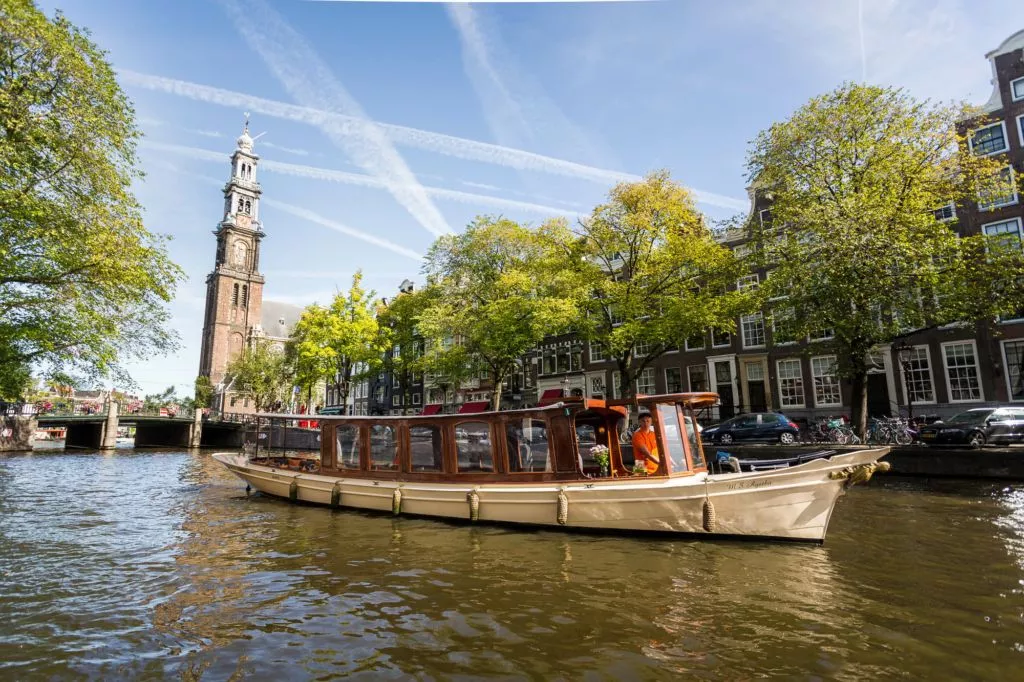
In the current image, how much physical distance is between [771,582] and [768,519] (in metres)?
2.33

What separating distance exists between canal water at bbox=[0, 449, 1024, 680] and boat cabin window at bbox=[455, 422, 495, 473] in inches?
58.5

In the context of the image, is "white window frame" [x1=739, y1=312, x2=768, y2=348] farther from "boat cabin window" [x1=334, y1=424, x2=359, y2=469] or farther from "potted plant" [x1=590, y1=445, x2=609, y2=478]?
"boat cabin window" [x1=334, y1=424, x2=359, y2=469]

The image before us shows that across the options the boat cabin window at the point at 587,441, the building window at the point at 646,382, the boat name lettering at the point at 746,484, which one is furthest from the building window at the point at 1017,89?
the boat cabin window at the point at 587,441

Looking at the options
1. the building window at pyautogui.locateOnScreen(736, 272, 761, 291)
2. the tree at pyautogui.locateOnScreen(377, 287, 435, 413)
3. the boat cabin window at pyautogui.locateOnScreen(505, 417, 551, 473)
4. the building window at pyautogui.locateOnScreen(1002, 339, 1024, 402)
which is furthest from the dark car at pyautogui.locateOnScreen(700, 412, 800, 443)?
the tree at pyautogui.locateOnScreen(377, 287, 435, 413)

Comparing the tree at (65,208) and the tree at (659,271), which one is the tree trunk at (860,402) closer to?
the tree at (659,271)

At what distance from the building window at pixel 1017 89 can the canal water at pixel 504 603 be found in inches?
1001

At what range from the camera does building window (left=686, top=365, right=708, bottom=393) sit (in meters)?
34.1

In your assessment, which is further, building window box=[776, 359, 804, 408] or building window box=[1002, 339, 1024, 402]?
building window box=[776, 359, 804, 408]

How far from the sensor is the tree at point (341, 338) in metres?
35.5

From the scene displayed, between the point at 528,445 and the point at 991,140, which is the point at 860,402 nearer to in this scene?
the point at 528,445

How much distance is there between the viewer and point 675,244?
24.7 metres

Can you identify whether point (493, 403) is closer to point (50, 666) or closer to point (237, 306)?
point (50, 666)

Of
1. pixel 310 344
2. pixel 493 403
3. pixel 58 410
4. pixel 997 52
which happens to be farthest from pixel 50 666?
pixel 58 410

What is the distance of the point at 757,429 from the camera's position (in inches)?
941
